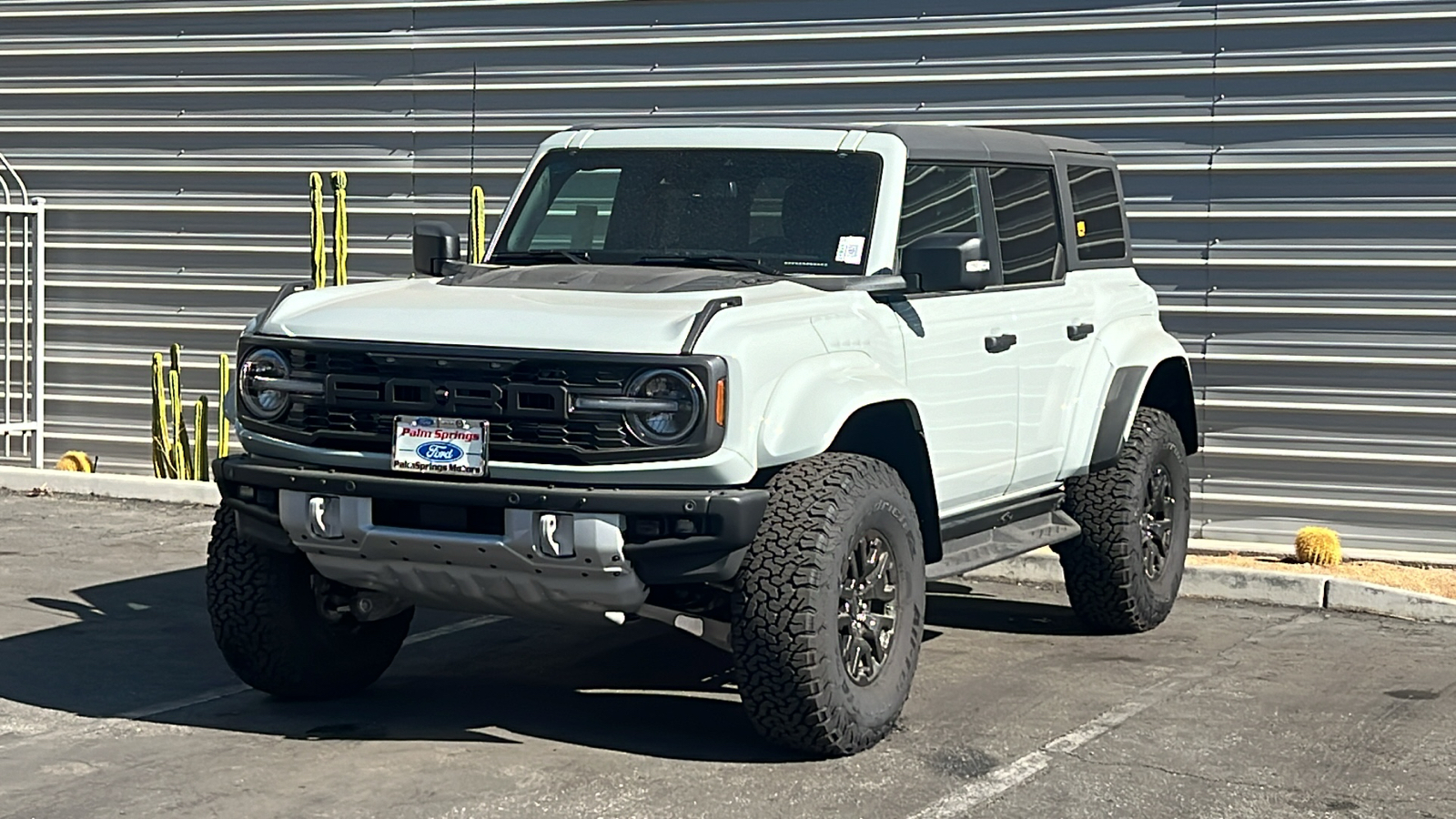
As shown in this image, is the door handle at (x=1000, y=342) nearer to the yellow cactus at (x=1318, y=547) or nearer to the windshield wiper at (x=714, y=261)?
the windshield wiper at (x=714, y=261)

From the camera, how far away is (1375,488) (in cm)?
1073

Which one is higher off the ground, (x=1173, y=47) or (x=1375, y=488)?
(x=1173, y=47)

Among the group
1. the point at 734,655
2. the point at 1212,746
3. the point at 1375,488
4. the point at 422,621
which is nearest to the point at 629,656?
the point at 422,621

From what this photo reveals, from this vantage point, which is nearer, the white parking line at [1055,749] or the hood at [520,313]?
the white parking line at [1055,749]

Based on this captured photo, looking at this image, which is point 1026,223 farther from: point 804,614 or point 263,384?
point 263,384

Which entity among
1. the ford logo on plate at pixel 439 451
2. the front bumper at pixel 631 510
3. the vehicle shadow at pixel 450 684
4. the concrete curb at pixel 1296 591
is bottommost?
the vehicle shadow at pixel 450 684

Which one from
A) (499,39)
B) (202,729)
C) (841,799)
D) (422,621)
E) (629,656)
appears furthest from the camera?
(499,39)

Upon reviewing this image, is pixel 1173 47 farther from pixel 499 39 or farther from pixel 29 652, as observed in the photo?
pixel 29 652

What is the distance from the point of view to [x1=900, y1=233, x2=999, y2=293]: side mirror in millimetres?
6832

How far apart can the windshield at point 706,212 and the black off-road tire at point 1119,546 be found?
185 cm

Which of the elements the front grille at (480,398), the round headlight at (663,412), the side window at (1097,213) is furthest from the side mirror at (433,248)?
the side window at (1097,213)

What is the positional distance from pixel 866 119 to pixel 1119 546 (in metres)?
4.30

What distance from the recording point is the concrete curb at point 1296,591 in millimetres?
9234

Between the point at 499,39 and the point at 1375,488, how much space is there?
590 cm
